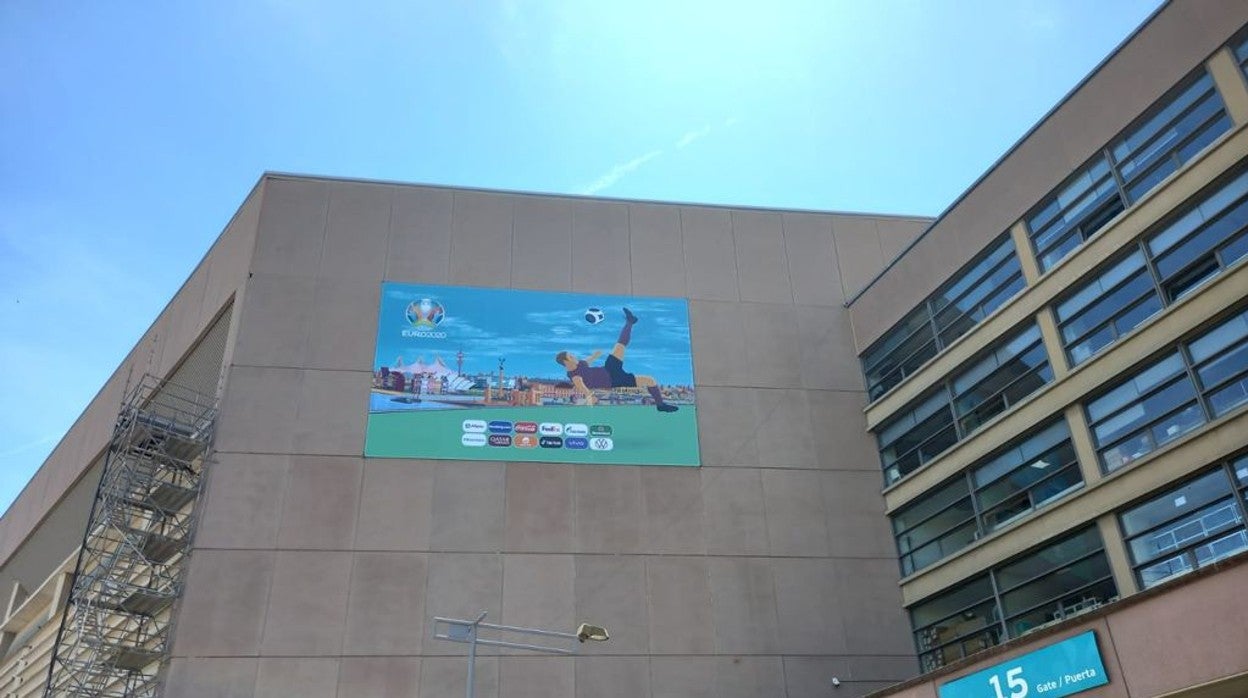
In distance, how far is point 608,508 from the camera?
27.6m

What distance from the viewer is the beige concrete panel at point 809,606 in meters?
26.7

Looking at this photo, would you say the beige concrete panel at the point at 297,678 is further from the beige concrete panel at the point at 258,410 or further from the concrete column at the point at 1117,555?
the concrete column at the point at 1117,555

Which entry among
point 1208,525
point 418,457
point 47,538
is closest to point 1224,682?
point 1208,525

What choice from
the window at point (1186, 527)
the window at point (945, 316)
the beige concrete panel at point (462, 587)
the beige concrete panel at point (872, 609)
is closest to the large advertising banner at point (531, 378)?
the beige concrete panel at point (462, 587)

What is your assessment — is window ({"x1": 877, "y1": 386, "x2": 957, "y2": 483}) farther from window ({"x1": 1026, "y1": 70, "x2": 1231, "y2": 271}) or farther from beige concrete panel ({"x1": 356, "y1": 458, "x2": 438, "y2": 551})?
beige concrete panel ({"x1": 356, "y1": 458, "x2": 438, "y2": 551})

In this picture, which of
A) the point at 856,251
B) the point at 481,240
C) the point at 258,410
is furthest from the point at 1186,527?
the point at 258,410

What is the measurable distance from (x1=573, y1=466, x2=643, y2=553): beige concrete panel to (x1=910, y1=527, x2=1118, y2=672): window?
312 inches

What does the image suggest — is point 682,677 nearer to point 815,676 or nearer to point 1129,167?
point 815,676

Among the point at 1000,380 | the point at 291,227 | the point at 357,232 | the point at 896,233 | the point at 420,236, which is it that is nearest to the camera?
the point at 1000,380

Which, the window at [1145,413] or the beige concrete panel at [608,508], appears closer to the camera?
the window at [1145,413]

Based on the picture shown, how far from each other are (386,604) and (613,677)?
596cm

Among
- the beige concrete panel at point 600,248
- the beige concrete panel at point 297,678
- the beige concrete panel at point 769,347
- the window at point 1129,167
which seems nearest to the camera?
the window at point 1129,167

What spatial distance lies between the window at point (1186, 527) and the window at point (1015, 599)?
910 millimetres

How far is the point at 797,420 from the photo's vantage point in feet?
98.4
